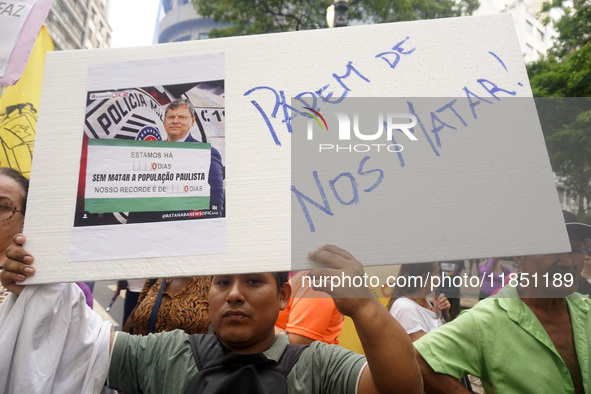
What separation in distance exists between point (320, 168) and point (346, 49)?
1.39 feet

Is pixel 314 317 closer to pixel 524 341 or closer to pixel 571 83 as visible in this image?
pixel 524 341

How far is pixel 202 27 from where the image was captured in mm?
39938

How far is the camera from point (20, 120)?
2059mm

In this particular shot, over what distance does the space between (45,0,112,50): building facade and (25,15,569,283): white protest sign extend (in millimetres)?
23177

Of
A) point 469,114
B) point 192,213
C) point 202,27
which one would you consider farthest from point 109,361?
point 202,27

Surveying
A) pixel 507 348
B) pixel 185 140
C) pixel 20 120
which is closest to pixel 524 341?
pixel 507 348

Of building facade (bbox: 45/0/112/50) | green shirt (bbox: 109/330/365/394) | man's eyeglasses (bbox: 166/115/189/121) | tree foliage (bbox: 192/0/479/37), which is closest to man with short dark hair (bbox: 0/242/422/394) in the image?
green shirt (bbox: 109/330/365/394)

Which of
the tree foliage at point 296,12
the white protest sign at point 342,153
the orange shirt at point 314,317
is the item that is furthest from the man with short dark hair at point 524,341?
the tree foliage at point 296,12

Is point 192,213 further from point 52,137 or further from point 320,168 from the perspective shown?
point 52,137

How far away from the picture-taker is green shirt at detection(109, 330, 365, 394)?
1269 millimetres

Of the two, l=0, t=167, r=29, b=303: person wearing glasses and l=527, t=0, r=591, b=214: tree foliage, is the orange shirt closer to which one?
l=0, t=167, r=29, b=303: person wearing glasses

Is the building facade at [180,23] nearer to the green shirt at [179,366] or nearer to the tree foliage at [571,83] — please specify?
the tree foliage at [571,83]

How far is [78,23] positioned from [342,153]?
35.4 metres

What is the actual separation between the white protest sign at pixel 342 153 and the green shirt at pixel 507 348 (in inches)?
20.4
